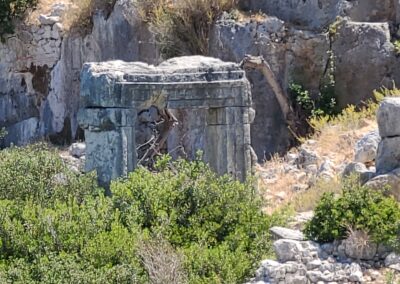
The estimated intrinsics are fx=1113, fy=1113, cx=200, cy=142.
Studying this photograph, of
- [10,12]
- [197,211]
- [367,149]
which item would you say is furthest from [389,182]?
[10,12]

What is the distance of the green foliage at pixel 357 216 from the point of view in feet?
39.3

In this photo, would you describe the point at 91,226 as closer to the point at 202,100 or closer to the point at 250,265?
the point at 250,265

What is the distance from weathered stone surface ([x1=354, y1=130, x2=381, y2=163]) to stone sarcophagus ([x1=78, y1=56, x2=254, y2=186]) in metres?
1.73

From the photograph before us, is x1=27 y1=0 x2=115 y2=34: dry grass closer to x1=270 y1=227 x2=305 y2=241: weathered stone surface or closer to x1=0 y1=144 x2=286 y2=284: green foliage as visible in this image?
x1=0 y1=144 x2=286 y2=284: green foliage

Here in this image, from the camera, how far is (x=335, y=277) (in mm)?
11609

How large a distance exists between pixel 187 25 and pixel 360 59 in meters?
3.81

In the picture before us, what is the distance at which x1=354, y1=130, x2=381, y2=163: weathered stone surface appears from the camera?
1656cm

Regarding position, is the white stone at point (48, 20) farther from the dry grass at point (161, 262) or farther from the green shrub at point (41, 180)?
the dry grass at point (161, 262)

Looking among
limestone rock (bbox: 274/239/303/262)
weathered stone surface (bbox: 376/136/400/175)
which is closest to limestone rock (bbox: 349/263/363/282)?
limestone rock (bbox: 274/239/303/262)

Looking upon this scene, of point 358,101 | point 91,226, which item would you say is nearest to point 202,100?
point 91,226

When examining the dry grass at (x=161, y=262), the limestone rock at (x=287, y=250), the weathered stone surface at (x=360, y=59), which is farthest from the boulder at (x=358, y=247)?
the weathered stone surface at (x=360, y=59)

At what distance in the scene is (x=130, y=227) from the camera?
1259cm

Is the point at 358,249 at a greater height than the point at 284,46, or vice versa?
the point at 284,46

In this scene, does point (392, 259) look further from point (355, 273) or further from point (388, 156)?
point (388, 156)
